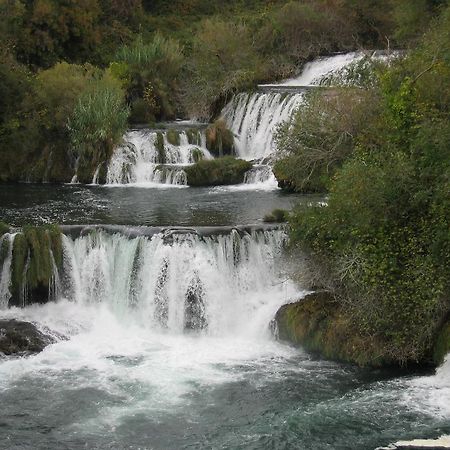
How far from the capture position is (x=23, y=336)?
1962cm

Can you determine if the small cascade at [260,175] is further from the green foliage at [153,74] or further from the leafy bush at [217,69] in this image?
the green foliage at [153,74]

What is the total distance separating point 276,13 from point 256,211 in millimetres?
21423

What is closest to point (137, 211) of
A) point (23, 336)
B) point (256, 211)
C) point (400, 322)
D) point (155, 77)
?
point (256, 211)

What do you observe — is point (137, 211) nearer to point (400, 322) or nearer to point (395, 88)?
point (395, 88)

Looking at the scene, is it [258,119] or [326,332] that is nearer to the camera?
[326,332]

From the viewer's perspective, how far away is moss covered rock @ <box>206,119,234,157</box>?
33.5m

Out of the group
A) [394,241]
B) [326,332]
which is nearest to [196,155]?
[326,332]

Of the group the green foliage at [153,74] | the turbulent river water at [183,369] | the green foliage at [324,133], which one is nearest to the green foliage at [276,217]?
the turbulent river water at [183,369]

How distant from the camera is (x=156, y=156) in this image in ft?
106

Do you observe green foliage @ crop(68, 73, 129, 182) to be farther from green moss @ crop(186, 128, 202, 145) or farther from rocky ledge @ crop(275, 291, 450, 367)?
rocky ledge @ crop(275, 291, 450, 367)

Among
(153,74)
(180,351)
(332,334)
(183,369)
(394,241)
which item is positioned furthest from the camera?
(153,74)

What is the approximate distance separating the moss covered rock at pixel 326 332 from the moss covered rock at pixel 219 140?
1439cm

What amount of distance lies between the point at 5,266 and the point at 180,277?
174 inches

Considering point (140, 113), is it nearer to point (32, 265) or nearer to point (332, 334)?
point (32, 265)
